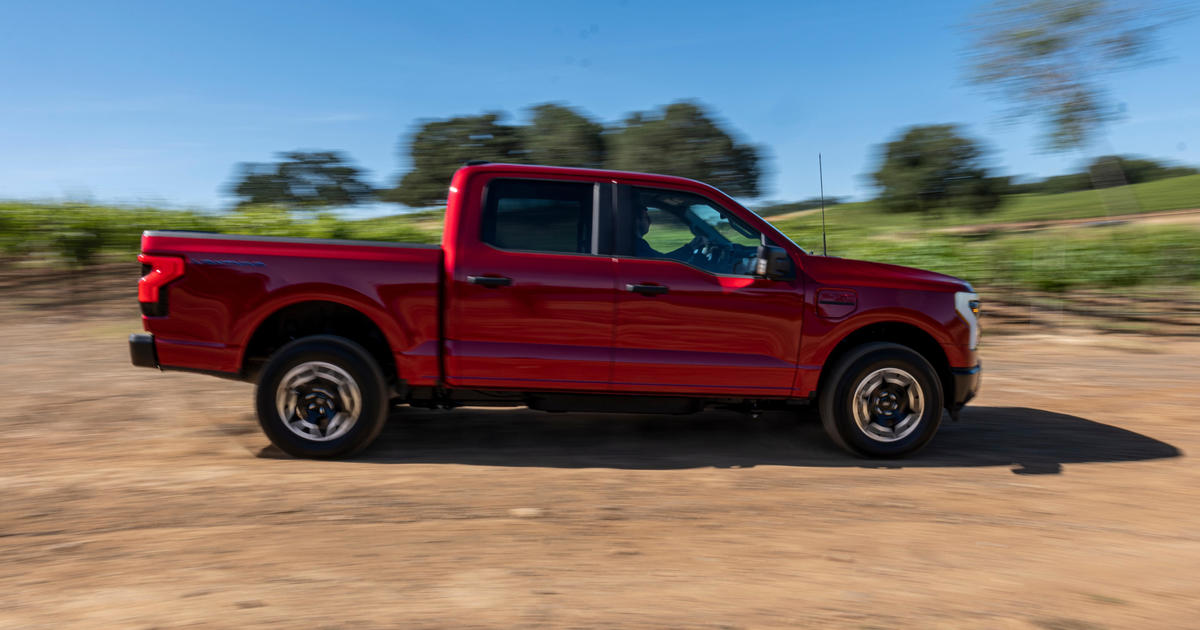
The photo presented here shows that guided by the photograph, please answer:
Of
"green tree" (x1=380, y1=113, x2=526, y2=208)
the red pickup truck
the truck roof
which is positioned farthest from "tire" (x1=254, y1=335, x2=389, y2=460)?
"green tree" (x1=380, y1=113, x2=526, y2=208)

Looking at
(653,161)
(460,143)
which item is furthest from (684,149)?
(460,143)

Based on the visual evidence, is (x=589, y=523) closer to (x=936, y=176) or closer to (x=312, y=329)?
(x=312, y=329)

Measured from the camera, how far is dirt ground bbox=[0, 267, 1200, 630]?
319cm

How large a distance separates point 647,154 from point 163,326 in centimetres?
2539

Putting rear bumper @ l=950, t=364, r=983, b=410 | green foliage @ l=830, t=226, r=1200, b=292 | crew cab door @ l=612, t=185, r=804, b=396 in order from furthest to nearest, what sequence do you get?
green foliage @ l=830, t=226, r=1200, b=292 → rear bumper @ l=950, t=364, r=983, b=410 → crew cab door @ l=612, t=185, r=804, b=396

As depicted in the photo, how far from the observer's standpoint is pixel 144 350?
5047mm

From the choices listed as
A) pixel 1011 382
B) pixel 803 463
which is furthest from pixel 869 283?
pixel 1011 382

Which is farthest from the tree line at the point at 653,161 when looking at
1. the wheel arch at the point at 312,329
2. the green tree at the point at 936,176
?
the wheel arch at the point at 312,329

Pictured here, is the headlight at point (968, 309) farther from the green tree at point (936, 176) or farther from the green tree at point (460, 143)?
the green tree at point (460, 143)

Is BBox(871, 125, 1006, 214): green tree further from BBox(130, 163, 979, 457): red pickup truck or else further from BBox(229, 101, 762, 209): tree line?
BBox(130, 163, 979, 457): red pickup truck

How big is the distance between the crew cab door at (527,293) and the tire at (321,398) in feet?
1.72

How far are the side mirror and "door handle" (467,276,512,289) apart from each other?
5.15 ft

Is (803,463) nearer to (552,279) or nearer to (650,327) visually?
(650,327)

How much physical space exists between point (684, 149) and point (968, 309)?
23892 mm
